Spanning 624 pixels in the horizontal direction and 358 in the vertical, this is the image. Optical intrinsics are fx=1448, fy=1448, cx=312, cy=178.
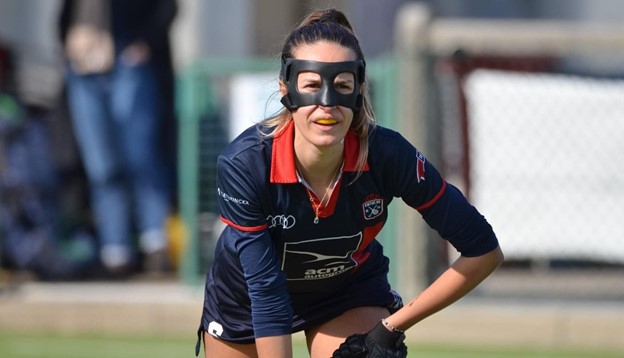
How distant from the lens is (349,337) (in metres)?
5.10

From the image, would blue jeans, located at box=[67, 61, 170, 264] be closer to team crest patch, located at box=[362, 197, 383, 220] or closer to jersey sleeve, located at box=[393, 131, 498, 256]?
team crest patch, located at box=[362, 197, 383, 220]

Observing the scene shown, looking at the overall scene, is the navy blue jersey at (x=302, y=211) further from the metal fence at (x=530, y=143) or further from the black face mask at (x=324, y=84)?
the metal fence at (x=530, y=143)

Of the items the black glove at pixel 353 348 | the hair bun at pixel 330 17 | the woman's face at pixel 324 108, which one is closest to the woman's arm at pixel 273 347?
the black glove at pixel 353 348

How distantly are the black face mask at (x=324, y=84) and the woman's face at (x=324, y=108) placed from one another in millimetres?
13

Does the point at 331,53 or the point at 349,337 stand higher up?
the point at 331,53

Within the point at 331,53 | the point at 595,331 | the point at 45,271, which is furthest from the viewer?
the point at 45,271

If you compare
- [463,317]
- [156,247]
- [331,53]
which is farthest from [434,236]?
[331,53]

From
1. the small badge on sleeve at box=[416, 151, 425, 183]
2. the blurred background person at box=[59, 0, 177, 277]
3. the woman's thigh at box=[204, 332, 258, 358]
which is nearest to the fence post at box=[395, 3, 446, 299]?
the blurred background person at box=[59, 0, 177, 277]

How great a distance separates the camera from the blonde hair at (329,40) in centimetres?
490

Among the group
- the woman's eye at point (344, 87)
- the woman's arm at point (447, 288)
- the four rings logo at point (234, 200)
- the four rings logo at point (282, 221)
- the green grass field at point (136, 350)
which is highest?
the woman's eye at point (344, 87)

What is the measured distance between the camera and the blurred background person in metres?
10.7

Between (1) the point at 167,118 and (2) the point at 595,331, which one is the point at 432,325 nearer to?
(2) the point at 595,331

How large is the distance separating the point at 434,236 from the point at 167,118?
7.88 ft

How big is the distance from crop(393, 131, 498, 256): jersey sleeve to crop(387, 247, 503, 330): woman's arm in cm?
4
